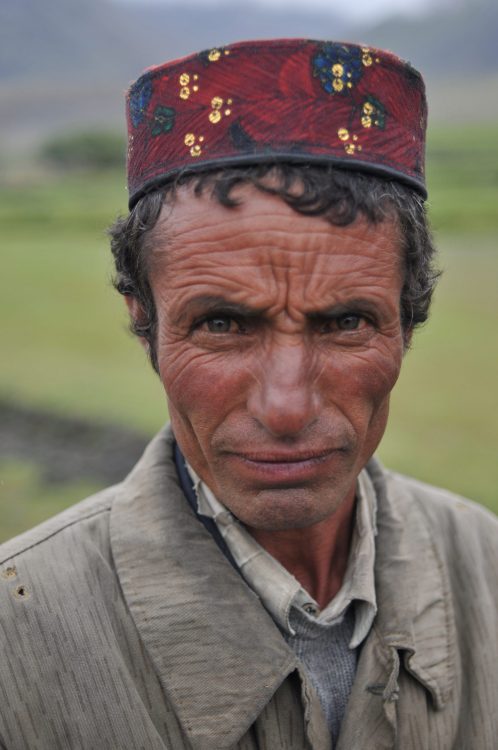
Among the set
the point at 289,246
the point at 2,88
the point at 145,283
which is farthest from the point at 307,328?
the point at 2,88

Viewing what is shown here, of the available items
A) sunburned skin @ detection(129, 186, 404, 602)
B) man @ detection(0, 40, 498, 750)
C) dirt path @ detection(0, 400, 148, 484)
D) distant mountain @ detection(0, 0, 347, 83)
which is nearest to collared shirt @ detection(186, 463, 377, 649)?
man @ detection(0, 40, 498, 750)

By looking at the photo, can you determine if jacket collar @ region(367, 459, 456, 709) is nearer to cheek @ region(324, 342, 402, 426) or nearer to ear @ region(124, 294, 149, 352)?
cheek @ region(324, 342, 402, 426)

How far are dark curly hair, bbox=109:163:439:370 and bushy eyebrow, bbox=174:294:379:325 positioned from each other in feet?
0.56

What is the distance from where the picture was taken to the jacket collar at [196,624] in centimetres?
186

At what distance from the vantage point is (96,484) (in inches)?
293

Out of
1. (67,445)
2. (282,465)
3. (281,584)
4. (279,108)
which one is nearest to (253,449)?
(282,465)

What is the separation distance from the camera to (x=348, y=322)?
188cm

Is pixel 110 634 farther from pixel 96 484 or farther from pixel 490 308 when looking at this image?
pixel 490 308

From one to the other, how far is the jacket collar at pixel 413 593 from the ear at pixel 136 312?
2.58ft

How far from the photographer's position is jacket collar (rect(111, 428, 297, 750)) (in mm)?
1856

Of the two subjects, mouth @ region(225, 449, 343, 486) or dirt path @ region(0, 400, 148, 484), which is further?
dirt path @ region(0, 400, 148, 484)

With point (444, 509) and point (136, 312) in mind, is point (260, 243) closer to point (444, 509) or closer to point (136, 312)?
point (136, 312)

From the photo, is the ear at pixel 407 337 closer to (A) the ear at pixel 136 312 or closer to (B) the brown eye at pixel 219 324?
(B) the brown eye at pixel 219 324

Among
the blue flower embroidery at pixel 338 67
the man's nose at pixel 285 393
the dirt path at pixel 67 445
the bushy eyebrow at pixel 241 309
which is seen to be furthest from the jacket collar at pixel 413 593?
the dirt path at pixel 67 445
